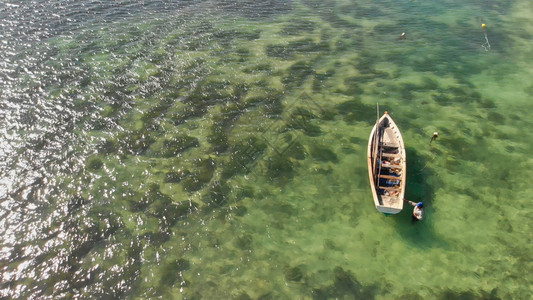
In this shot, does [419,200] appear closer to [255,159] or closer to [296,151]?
[296,151]

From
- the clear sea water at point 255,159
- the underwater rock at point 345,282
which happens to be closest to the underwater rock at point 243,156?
the clear sea water at point 255,159

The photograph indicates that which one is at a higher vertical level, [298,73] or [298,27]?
[298,27]

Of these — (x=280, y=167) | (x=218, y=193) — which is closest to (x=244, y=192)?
(x=218, y=193)

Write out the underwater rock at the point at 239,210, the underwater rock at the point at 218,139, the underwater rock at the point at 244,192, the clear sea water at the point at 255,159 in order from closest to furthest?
the clear sea water at the point at 255,159, the underwater rock at the point at 239,210, the underwater rock at the point at 244,192, the underwater rock at the point at 218,139

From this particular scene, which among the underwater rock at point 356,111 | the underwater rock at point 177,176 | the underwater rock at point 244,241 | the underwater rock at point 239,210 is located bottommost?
the underwater rock at point 244,241

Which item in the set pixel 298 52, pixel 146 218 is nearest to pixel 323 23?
pixel 298 52

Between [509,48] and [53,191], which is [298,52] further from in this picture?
[53,191]

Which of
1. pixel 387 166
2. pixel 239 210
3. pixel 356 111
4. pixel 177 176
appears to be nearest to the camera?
pixel 239 210

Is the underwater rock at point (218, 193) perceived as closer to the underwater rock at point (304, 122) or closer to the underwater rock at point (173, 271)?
the underwater rock at point (173, 271)
